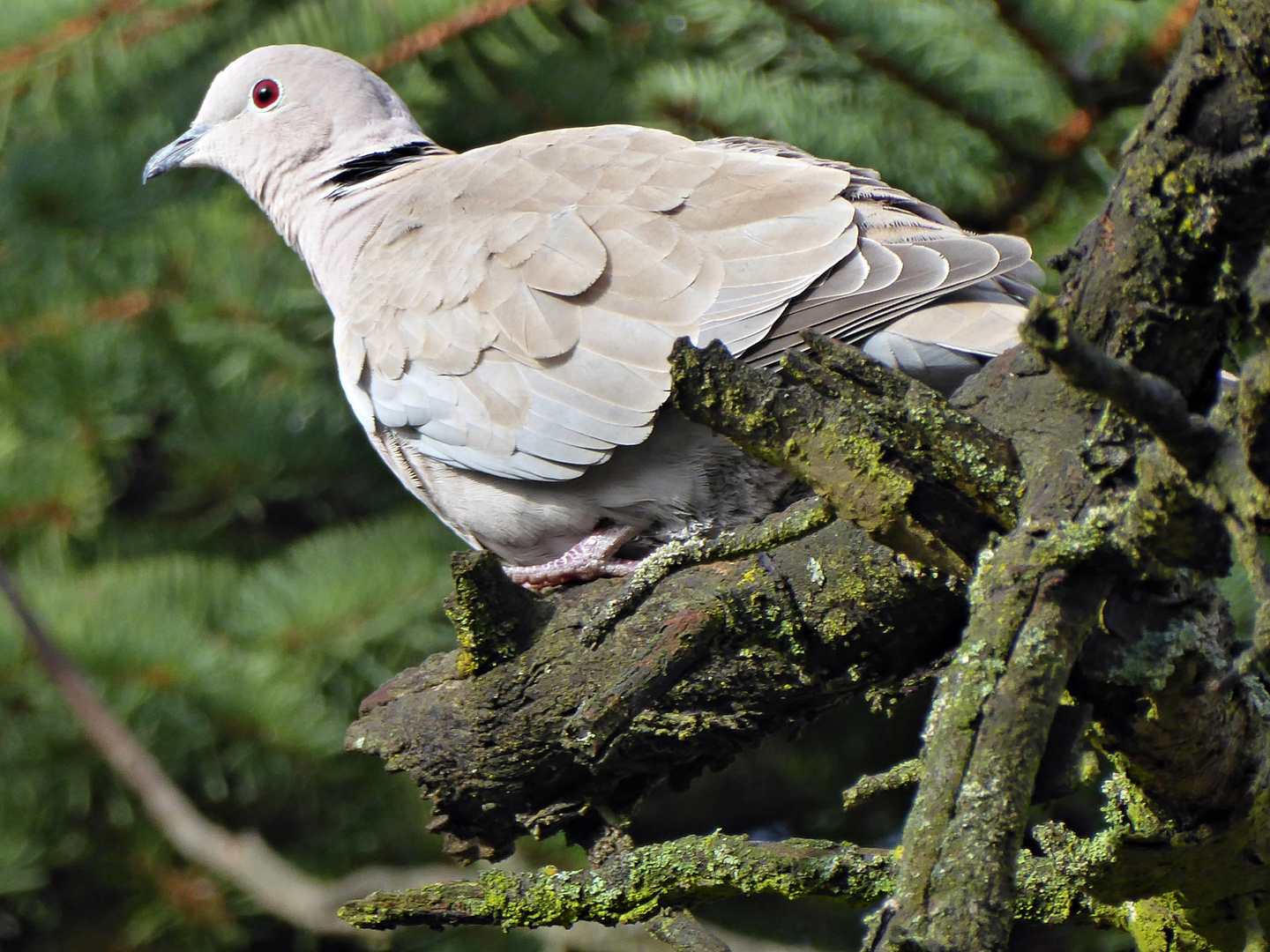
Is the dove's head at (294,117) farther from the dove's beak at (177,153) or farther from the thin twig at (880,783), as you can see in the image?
the thin twig at (880,783)

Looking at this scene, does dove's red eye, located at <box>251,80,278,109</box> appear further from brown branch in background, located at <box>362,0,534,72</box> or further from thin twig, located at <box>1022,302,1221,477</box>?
thin twig, located at <box>1022,302,1221,477</box>

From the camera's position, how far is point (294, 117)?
226cm

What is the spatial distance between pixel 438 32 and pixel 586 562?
1570 mm

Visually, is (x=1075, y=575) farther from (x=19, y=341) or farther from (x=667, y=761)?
(x=19, y=341)

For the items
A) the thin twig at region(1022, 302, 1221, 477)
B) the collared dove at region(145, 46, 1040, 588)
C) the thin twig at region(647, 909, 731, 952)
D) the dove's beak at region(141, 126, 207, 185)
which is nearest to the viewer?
the thin twig at region(1022, 302, 1221, 477)

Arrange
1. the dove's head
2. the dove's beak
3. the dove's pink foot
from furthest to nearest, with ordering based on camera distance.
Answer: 1. the dove's beak
2. the dove's head
3. the dove's pink foot

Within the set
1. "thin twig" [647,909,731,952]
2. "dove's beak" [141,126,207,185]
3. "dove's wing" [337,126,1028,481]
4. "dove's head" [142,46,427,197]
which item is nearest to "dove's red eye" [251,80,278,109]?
"dove's head" [142,46,427,197]

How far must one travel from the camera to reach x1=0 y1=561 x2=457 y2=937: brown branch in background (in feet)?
8.64

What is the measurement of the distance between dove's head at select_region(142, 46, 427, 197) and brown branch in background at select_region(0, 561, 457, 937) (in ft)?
3.55

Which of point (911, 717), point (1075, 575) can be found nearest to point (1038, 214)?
point (911, 717)

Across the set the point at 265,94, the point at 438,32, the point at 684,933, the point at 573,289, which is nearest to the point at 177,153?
the point at 265,94

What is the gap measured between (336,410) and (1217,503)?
2.92 m

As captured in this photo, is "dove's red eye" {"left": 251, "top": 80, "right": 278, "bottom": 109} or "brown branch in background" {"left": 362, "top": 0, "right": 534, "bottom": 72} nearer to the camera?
"dove's red eye" {"left": 251, "top": 80, "right": 278, "bottom": 109}

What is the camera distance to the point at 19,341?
3.35m
